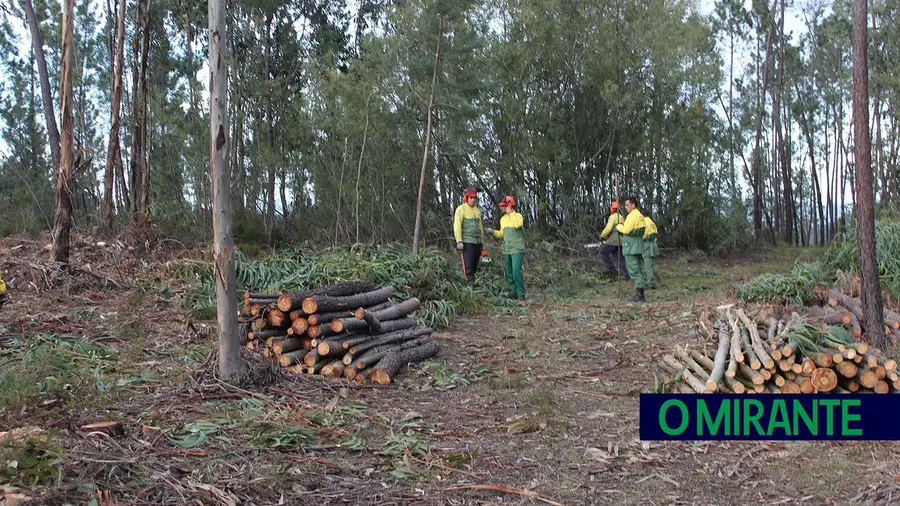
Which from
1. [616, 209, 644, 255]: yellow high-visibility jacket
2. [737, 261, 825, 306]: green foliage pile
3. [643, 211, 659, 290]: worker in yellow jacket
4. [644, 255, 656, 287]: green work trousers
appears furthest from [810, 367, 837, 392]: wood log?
[644, 255, 656, 287]: green work trousers

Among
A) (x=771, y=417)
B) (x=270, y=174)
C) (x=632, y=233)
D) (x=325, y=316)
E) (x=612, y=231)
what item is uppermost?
(x=270, y=174)

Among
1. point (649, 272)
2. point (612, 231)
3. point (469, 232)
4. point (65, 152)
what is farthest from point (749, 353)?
point (65, 152)

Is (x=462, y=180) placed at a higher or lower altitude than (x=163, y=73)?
lower

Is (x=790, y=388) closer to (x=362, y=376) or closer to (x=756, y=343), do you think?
(x=756, y=343)

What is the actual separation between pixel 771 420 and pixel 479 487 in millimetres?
2526

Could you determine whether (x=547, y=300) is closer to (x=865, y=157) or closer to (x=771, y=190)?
(x=865, y=157)

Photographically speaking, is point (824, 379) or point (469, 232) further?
point (469, 232)

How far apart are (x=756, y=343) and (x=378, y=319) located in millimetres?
3680

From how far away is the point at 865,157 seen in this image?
6836 mm

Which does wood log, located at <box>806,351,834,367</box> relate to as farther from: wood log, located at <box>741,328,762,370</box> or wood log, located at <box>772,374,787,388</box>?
wood log, located at <box>741,328,762,370</box>

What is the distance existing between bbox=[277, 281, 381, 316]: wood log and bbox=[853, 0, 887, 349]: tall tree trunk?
5.08 m

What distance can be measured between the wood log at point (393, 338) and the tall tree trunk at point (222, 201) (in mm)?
1248

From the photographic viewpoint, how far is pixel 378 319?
7633mm

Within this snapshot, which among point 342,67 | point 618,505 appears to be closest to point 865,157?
point 618,505
